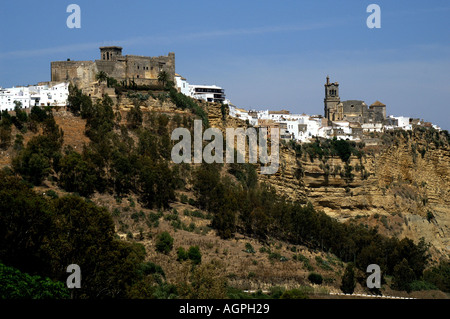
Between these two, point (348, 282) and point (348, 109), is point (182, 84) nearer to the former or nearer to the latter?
point (348, 109)

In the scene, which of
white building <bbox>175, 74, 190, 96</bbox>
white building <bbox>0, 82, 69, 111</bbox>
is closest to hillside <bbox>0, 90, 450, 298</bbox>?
white building <bbox>175, 74, 190, 96</bbox>

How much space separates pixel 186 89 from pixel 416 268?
2380cm

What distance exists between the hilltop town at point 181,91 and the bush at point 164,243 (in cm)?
1745

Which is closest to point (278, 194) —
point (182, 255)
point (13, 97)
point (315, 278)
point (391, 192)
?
point (391, 192)

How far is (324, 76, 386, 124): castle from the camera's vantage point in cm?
7800

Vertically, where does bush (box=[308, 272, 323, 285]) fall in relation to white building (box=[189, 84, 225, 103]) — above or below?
below

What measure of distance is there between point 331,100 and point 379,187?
15920mm

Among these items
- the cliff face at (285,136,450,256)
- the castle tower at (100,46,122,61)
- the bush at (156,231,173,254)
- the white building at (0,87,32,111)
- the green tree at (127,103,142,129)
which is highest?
the castle tower at (100,46,122,61)

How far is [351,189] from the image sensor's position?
2571 inches

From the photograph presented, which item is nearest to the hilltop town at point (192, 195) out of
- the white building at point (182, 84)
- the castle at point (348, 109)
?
the white building at point (182, 84)

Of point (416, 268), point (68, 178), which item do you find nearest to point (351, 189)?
point (416, 268)

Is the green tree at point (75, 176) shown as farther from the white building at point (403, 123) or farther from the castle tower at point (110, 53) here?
the white building at point (403, 123)

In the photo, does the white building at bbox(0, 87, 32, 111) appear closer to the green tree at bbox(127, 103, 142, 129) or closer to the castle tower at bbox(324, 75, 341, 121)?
the green tree at bbox(127, 103, 142, 129)

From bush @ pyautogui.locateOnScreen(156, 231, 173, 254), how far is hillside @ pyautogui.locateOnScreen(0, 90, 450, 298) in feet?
0.99
